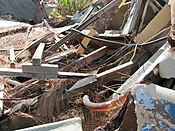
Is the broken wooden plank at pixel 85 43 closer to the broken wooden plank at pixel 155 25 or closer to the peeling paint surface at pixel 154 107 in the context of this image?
the broken wooden plank at pixel 155 25

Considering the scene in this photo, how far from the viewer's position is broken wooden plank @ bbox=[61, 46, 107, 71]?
16.4 ft

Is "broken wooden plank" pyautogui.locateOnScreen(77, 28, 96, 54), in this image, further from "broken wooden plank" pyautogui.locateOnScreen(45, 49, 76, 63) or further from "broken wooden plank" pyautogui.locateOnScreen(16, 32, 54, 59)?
"broken wooden plank" pyautogui.locateOnScreen(16, 32, 54, 59)

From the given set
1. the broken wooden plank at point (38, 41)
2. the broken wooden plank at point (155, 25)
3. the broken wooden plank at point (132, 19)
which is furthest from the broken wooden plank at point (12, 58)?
the broken wooden plank at point (155, 25)

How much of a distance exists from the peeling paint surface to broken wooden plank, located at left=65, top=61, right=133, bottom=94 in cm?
201

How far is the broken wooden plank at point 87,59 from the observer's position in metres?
4.99

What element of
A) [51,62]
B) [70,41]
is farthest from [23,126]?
[70,41]

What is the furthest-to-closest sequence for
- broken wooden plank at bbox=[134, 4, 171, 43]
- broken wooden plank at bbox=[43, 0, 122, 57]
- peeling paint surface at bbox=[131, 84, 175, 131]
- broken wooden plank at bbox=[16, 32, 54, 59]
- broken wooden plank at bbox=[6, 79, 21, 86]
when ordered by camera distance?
broken wooden plank at bbox=[16, 32, 54, 59] < broken wooden plank at bbox=[43, 0, 122, 57] < broken wooden plank at bbox=[6, 79, 21, 86] < broken wooden plank at bbox=[134, 4, 171, 43] < peeling paint surface at bbox=[131, 84, 175, 131]

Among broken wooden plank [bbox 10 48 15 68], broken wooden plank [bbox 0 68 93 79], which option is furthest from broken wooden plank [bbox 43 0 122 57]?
broken wooden plank [bbox 0 68 93 79]

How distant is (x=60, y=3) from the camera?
10516mm

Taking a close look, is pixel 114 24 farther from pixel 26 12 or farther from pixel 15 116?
pixel 26 12

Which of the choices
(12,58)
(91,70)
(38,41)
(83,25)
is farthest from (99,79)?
(38,41)

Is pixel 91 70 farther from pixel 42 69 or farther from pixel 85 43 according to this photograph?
pixel 42 69

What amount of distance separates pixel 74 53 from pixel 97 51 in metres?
0.46

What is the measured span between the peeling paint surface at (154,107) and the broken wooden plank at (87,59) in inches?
104
